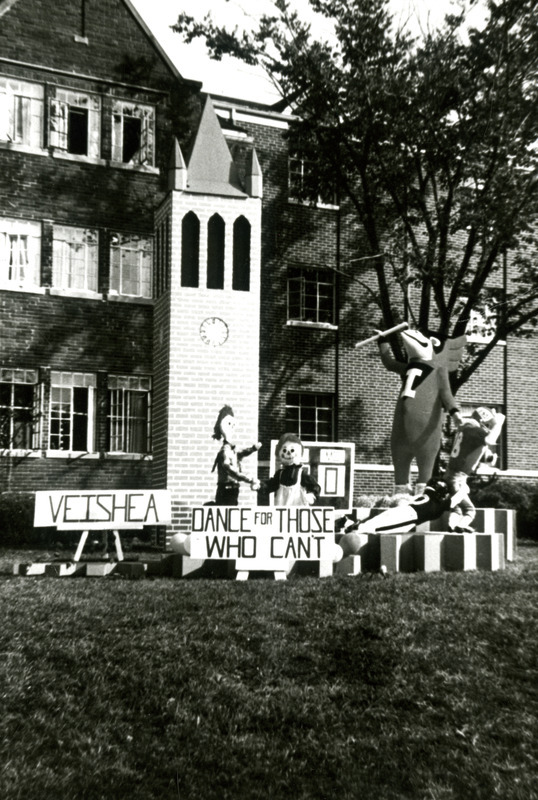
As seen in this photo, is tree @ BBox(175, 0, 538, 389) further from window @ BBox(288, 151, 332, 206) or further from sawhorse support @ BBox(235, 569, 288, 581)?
sawhorse support @ BBox(235, 569, 288, 581)

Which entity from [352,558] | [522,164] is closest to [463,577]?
[352,558]

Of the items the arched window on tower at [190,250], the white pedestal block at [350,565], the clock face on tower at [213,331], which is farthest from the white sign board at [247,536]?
the arched window on tower at [190,250]

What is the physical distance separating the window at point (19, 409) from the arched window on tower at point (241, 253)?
7.21 meters

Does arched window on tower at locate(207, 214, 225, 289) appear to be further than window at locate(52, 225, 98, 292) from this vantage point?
No

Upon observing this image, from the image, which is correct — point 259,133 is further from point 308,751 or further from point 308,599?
point 308,751

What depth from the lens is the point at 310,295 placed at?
2455 centimetres

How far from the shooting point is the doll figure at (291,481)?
12211 mm

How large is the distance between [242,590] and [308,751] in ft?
11.1

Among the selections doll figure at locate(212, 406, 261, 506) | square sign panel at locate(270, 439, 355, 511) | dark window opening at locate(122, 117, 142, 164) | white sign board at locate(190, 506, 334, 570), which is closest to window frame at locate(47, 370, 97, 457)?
dark window opening at locate(122, 117, 142, 164)

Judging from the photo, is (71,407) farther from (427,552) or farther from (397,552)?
(427,552)

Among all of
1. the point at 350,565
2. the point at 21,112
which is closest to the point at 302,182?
the point at 21,112

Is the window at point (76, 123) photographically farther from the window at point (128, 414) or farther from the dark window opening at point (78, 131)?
the window at point (128, 414)

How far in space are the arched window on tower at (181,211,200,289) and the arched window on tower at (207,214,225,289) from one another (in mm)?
190

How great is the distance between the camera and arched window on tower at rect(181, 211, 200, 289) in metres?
15.6
